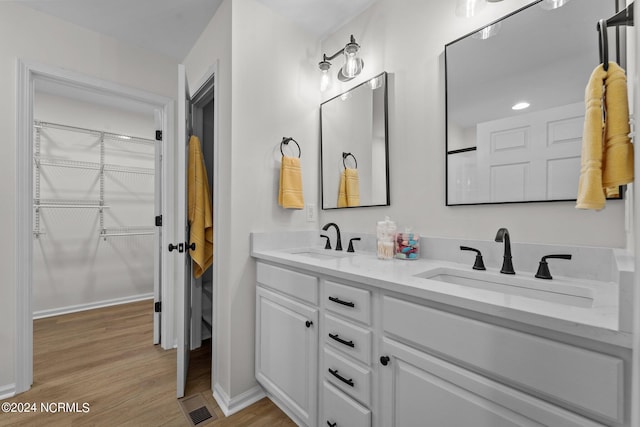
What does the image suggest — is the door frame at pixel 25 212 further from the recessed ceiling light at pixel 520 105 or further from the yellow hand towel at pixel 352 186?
the recessed ceiling light at pixel 520 105

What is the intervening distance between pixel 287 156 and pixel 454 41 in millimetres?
1120

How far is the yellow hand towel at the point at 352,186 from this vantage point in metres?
1.87

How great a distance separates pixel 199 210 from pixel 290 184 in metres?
0.74

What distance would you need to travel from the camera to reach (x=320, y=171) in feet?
6.84

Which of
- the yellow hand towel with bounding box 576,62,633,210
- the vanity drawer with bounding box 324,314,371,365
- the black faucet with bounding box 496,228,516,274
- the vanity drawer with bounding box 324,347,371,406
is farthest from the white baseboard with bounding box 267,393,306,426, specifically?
the yellow hand towel with bounding box 576,62,633,210

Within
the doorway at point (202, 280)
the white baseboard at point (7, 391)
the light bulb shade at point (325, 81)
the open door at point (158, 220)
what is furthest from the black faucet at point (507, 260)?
the white baseboard at point (7, 391)

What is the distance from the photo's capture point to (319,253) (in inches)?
74.3

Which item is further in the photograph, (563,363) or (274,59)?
(274,59)

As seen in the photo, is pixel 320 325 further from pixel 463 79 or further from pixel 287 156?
pixel 463 79

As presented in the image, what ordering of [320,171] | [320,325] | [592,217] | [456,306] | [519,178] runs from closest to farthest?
1. [456,306]
2. [592,217]
3. [519,178]
4. [320,325]
5. [320,171]

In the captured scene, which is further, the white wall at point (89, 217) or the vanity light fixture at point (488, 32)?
the white wall at point (89, 217)

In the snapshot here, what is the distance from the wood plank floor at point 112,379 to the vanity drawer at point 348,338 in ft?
2.22

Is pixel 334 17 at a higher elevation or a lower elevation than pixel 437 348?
higher

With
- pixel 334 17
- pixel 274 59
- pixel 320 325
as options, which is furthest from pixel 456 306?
pixel 334 17
